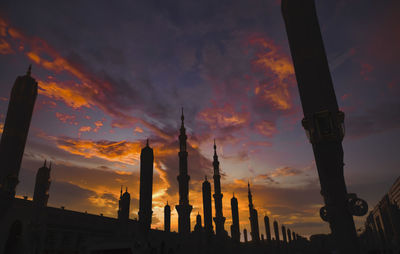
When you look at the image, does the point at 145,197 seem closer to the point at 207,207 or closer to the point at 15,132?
the point at 15,132

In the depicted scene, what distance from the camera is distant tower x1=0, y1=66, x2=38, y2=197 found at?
3503cm

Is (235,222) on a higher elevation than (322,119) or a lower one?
higher

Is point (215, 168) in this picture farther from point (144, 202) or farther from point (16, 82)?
point (16, 82)

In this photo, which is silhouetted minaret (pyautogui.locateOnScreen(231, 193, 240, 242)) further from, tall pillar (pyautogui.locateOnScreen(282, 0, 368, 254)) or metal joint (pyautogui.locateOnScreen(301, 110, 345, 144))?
metal joint (pyautogui.locateOnScreen(301, 110, 345, 144))

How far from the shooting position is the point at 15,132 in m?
37.9

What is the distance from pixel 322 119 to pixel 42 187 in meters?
64.8

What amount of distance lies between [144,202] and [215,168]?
51.5 metres

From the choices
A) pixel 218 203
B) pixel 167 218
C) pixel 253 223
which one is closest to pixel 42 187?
pixel 167 218

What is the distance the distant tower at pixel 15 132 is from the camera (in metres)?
35.0

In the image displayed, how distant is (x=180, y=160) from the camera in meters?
69.9

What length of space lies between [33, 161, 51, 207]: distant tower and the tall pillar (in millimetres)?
55629

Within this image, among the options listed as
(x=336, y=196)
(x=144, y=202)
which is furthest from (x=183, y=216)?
(x=336, y=196)

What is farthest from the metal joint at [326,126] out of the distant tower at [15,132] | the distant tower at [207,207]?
the distant tower at [207,207]

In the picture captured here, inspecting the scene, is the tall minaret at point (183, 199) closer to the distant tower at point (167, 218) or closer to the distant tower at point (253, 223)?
the distant tower at point (167, 218)
